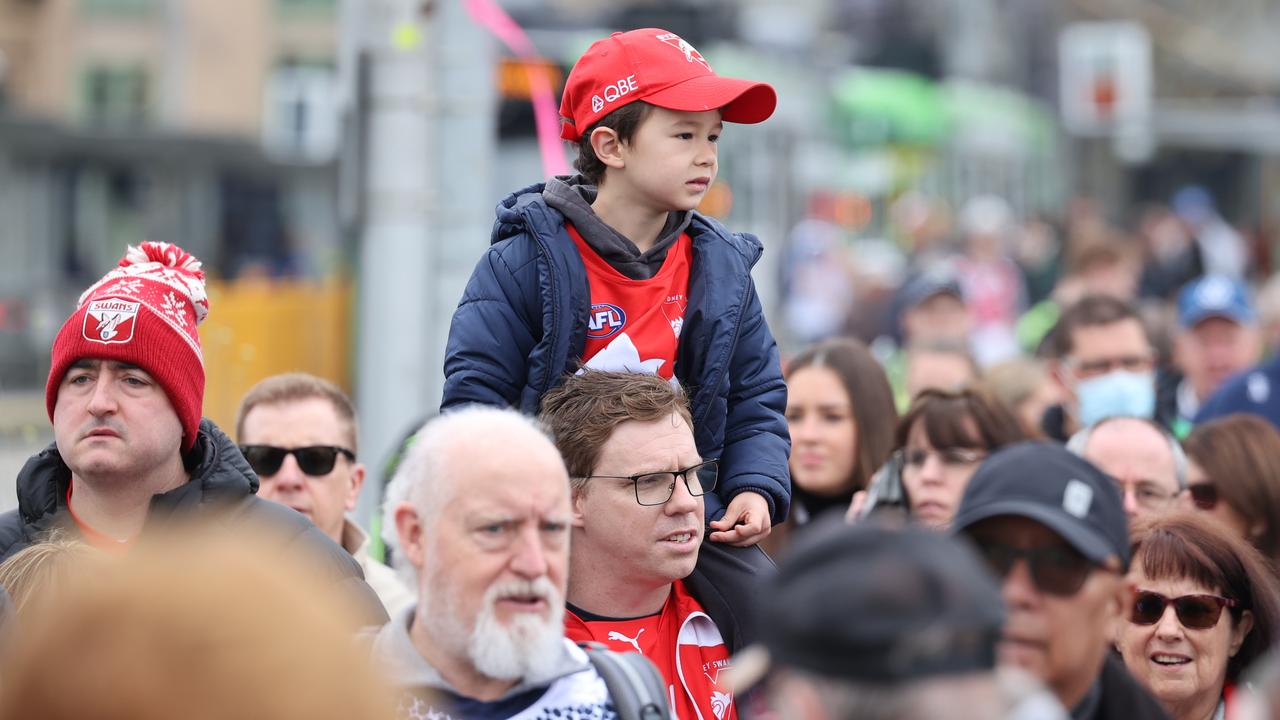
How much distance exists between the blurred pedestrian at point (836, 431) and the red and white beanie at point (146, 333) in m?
2.54

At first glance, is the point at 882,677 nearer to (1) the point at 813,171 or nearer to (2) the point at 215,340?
(2) the point at 215,340

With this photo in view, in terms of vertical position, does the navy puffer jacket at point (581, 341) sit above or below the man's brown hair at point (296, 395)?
above

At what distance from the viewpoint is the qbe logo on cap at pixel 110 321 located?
485 cm

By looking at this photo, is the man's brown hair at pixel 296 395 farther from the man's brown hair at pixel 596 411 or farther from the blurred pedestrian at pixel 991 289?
the blurred pedestrian at pixel 991 289

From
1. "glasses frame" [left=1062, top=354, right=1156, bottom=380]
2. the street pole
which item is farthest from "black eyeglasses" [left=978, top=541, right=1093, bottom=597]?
the street pole

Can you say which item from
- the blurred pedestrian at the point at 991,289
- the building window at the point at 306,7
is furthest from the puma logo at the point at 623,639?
the building window at the point at 306,7

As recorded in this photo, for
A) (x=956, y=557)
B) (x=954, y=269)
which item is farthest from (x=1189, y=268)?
(x=956, y=557)

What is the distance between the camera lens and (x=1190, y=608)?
4.64 meters

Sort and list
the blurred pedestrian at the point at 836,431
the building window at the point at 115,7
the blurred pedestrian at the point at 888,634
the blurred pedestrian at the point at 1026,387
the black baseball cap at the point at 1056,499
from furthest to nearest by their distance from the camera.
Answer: the building window at the point at 115,7
the blurred pedestrian at the point at 1026,387
the blurred pedestrian at the point at 836,431
the black baseball cap at the point at 1056,499
the blurred pedestrian at the point at 888,634

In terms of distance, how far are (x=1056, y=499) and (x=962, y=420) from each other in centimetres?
324

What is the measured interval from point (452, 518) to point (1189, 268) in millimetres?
18396

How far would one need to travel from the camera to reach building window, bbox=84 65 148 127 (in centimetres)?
4531

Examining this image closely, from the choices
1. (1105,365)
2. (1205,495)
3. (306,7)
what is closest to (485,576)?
(1205,495)

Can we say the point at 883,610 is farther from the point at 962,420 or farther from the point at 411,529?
the point at 962,420
